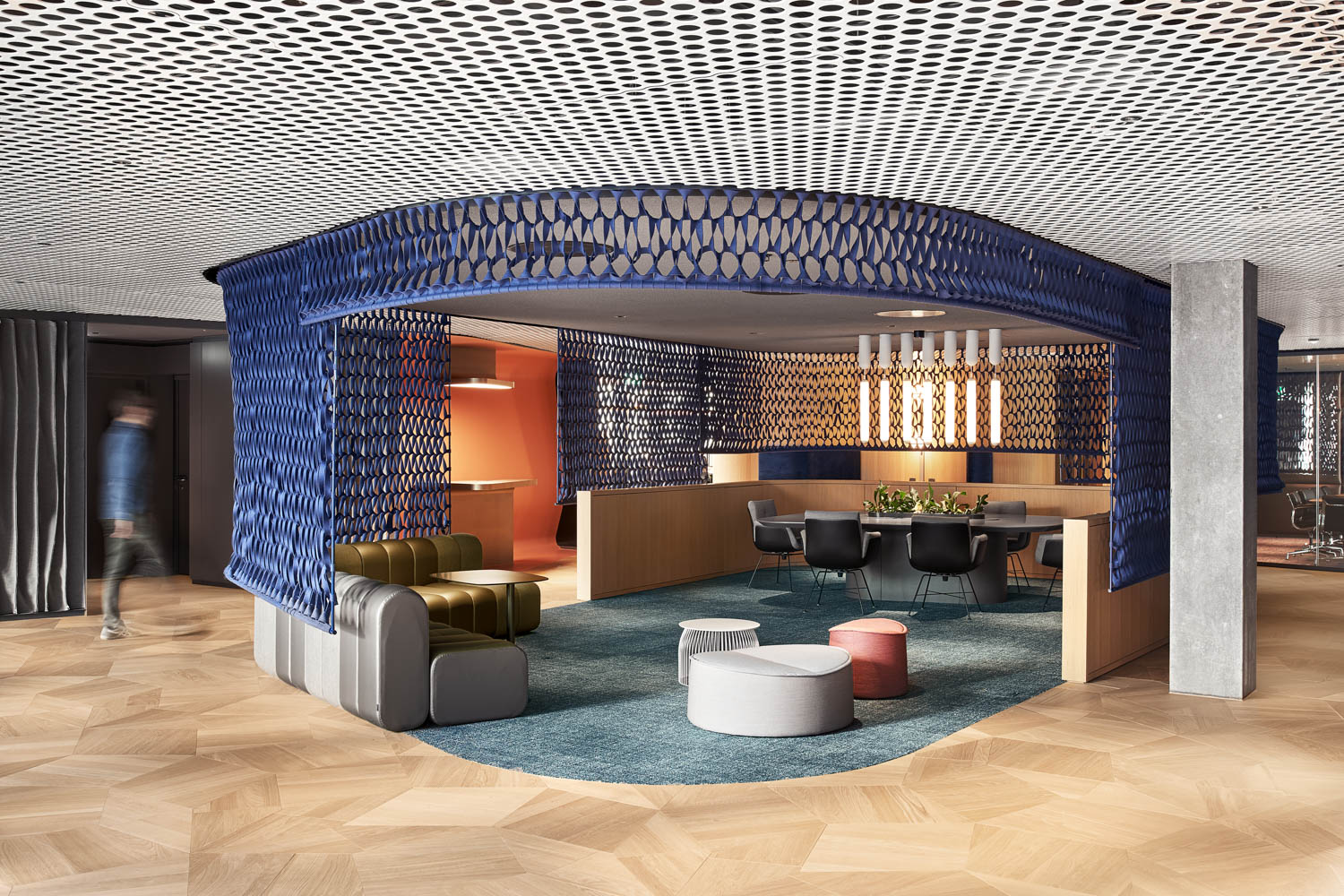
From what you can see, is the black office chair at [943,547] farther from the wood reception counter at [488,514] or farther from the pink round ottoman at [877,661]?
the wood reception counter at [488,514]

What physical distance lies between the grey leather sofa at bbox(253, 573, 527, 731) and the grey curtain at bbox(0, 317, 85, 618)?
14.0 ft

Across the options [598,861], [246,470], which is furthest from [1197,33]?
[246,470]

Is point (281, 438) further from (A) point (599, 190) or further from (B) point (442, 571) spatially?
(A) point (599, 190)

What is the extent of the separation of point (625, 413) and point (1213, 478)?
6.74 meters

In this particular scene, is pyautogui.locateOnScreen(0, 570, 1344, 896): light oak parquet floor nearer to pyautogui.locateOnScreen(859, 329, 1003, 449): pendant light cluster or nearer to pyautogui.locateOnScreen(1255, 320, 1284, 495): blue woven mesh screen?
pyautogui.locateOnScreen(859, 329, 1003, 449): pendant light cluster

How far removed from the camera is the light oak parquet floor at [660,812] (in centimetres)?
400

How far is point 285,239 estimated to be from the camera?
6.25 meters

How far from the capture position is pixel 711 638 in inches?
287

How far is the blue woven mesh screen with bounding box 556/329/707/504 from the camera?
11555 millimetres

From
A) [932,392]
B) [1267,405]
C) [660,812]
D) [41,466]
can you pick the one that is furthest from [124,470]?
[1267,405]

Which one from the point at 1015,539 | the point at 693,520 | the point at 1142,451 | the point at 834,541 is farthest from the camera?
the point at 693,520

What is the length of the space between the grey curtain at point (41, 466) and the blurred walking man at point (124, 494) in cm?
128

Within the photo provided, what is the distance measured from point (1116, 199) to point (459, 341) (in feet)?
30.2

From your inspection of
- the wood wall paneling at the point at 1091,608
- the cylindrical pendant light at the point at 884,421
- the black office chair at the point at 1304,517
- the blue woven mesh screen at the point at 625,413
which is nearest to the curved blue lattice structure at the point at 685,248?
the wood wall paneling at the point at 1091,608
